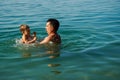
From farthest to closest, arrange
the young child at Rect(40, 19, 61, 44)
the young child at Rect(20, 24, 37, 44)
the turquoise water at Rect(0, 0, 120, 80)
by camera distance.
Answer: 1. the young child at Rect(20, 24, 37, 44)
2. the young child at Rect(40, 19, 61, 44)
3. the turquoise water at Rect(0, 0, 120, 80)

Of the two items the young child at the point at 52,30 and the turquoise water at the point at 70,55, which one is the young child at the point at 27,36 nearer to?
the turquoise water at the point at 70,55

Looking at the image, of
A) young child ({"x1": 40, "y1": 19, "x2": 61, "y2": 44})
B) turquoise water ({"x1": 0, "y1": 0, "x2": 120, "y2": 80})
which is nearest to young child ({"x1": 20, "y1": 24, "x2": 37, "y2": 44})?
turquoise water ({"x1": 0, "y1": 0, "x2": 120, "y2": 80})

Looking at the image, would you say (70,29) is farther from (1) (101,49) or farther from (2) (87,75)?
(2) (87,75)

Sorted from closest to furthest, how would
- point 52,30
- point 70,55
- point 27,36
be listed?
point 70,55 < point 52,30 < point 27,36

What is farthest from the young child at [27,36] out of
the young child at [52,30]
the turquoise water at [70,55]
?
the young child at [52,30]

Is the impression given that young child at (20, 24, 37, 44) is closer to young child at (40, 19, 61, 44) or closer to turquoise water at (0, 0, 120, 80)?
turquoise water at (0, 0, 120, 80)

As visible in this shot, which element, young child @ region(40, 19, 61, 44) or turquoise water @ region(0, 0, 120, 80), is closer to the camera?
turquoise water @ region(0, 0, 120, 80)

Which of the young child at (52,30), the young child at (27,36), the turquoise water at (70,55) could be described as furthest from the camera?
the young child at (27,36)

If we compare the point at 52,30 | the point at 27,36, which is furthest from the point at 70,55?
the point at 27,36

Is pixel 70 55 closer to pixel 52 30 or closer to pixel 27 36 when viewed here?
pixel 52 30

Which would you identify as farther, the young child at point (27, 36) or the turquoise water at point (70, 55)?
the young child at point (27, 36)

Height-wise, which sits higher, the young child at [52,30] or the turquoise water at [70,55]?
the young child at [52,30]

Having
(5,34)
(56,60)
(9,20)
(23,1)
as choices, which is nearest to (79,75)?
(56,60)

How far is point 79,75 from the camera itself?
6.66m
